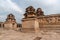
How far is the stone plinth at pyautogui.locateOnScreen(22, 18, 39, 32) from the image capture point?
10938 millimetres

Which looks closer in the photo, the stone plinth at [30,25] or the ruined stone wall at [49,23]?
the stone plinth at [30,25]

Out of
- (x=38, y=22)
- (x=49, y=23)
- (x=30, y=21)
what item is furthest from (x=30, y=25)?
(x=49, y=23)

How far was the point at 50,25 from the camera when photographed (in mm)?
11297

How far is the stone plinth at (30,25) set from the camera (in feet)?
35.9

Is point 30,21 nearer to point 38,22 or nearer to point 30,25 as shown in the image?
point 30,25

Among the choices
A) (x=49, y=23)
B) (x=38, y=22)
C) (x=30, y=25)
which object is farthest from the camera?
(x=38, y=22)

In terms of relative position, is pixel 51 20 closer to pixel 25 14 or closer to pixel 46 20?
pixel 46 20

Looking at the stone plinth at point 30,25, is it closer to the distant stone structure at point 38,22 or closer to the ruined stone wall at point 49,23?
the distant stone structure at point 38,22

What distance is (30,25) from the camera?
36.2 ft

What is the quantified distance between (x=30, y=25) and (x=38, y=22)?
2.53 feet

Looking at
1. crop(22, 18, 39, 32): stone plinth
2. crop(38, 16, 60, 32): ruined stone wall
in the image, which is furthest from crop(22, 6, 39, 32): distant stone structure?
crop(38, 16, 60, 32): ruined stone wall

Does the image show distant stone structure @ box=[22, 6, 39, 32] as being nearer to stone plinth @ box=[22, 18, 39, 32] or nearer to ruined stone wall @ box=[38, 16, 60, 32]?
stone plinth @ box=[22, 18, 39, 32]

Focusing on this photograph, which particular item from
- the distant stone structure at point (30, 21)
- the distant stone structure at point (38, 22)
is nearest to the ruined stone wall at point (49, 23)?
the distant stone structure at point (38, 22)

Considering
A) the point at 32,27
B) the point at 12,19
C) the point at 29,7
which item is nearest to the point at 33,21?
the point at 32,27
